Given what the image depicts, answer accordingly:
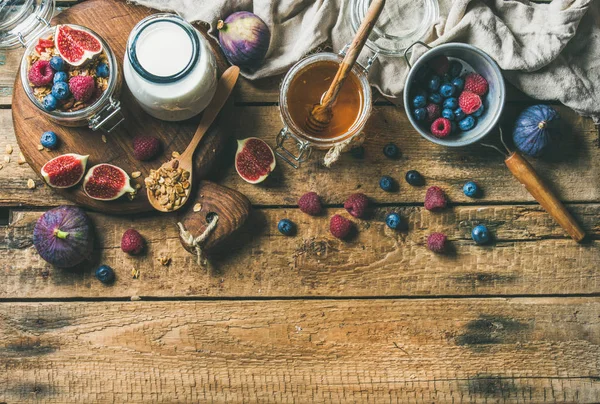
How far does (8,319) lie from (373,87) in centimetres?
148

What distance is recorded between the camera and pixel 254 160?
6.24 ft

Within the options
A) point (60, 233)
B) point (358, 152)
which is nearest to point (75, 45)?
point (60, 233)

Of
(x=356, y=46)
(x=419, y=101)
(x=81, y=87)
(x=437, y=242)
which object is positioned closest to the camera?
(x=356, y=46)

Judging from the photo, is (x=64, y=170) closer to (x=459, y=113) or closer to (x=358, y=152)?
(x=358, y=152)

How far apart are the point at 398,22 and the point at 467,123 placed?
42cm

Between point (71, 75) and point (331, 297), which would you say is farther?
point (331, 297)

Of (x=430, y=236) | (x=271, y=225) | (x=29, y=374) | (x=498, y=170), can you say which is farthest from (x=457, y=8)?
(x=29, y=374)

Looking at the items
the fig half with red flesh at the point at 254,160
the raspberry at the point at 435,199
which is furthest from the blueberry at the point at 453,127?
the fig half with red flesh at the point at 254,160

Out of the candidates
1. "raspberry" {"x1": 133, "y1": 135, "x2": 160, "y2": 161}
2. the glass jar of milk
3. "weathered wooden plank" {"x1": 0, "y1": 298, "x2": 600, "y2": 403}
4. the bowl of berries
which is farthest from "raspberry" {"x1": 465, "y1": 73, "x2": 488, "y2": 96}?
"raspberry" {"x1": 133, "y1": 135, "x2": 160, "y2": 161}

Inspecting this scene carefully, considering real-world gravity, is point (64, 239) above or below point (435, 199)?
below

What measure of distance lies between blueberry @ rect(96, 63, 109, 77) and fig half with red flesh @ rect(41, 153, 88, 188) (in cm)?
28

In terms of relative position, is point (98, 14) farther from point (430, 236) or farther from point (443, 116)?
point (430, 236)

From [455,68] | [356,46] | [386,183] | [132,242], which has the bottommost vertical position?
[132,242]

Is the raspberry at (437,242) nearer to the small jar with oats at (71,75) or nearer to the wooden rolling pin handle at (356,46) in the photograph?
the wooden rolling pin handle at (356,46)
